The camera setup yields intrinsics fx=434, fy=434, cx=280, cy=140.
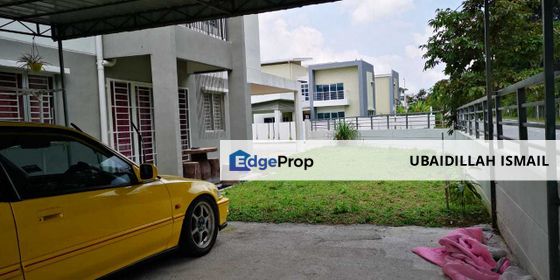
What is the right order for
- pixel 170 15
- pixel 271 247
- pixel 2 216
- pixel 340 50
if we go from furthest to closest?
pixel 340 50
pixel 170 15
pixel 271 247
pixel 2 216

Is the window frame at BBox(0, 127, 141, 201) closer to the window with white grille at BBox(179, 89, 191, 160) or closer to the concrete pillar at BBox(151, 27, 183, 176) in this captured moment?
the concrete pillar at BBox(151, 27, 183, 176)

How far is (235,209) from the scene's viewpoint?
24.2ft

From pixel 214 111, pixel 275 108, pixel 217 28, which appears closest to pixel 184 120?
pixel 214 111

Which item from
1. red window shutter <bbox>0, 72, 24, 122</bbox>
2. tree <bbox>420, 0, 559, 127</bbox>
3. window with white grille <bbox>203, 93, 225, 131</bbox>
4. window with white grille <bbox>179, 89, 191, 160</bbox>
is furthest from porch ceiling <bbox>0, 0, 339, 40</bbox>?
tree <bbox>420, 0, 559, 127</bbox>

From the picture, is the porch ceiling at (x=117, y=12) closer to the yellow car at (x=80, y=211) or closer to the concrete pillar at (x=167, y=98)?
the concrete pillar at (x=167, y=98)

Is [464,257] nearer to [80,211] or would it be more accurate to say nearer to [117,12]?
[80,211]

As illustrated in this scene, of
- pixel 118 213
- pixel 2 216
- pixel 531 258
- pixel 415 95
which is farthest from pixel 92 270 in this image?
pixel 415 95

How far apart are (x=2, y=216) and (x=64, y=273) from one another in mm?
677

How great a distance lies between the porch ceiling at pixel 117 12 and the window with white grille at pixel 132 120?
8.33 ft

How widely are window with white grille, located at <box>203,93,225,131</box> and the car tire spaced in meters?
7.84

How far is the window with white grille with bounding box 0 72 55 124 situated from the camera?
6.99 meters

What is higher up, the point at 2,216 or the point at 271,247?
the point at 2,216

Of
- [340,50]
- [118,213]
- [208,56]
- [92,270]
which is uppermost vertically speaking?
[340,50]

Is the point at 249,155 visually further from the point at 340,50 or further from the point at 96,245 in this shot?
the point at 340,50
